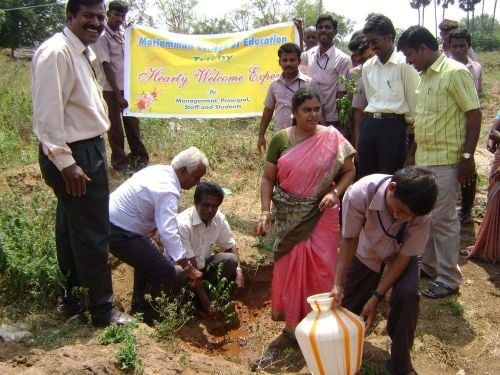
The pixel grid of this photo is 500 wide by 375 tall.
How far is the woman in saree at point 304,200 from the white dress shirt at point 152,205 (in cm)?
58

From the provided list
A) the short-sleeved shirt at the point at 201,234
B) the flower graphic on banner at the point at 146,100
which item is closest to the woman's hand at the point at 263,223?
the short-sleeved shirt at the point at 201,234

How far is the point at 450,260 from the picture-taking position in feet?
12.1

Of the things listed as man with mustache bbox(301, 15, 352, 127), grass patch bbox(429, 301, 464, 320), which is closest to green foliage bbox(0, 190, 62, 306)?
grass patch bbox(429, 301, 464, 320)

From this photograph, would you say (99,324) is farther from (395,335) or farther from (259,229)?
(395,335)

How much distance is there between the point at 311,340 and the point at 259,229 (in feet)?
3.28

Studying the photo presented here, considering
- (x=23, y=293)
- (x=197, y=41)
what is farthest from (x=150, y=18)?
(x=23, y=293)

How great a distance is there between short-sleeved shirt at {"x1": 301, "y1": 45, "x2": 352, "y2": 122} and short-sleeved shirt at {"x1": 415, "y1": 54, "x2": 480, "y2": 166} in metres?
1.29

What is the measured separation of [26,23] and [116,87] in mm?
26389

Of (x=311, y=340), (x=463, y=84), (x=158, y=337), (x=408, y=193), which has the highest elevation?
(x=463, y=84)

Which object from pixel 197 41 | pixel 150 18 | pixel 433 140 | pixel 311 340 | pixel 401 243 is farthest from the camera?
pixel 150 18

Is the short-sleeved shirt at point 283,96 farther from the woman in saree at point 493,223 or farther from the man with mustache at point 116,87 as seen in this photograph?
the man with mustache at point 116,87

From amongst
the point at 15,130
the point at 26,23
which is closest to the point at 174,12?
the point at 26,23

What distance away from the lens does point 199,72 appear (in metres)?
6.11

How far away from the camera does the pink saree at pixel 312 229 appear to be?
3238 millimetres
